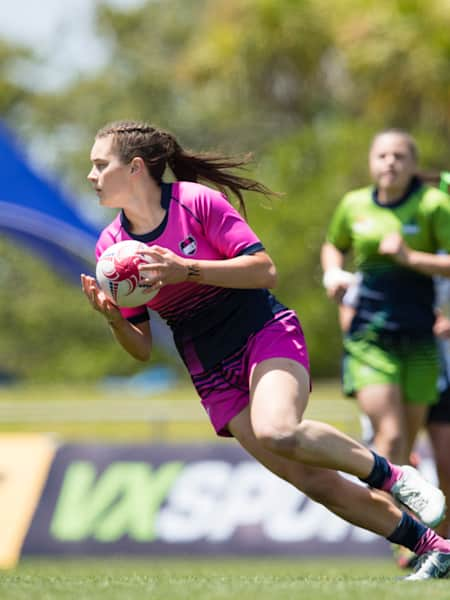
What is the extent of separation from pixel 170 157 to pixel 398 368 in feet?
7.82

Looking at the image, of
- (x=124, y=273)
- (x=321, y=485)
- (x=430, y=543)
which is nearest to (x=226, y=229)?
(x=124, y=273)

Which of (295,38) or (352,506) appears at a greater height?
(295,38)

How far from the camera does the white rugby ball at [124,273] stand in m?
5.46

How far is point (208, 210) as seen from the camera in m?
5.62

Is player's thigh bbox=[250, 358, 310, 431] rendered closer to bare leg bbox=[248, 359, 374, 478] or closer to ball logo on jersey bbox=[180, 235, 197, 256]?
bare leg bbox=[248, 359, 374, 478]

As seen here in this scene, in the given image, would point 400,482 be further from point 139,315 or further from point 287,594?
point 139,315

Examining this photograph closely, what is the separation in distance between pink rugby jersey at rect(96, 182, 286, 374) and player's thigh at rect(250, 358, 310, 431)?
24 centimetres

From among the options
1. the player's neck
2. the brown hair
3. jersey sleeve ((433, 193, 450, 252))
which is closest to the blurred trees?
jersey sleeve ((433, 193, 450, 252))

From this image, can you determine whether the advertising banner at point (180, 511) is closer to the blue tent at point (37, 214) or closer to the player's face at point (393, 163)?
the player's face at point (393, 163)

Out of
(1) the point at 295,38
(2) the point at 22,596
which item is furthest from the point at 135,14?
(2) the point at 22,596

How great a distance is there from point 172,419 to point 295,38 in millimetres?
14081

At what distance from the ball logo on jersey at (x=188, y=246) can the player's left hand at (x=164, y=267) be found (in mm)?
244

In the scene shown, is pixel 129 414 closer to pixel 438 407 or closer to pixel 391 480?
pixel 438 407

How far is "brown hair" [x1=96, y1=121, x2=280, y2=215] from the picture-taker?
587 cm
